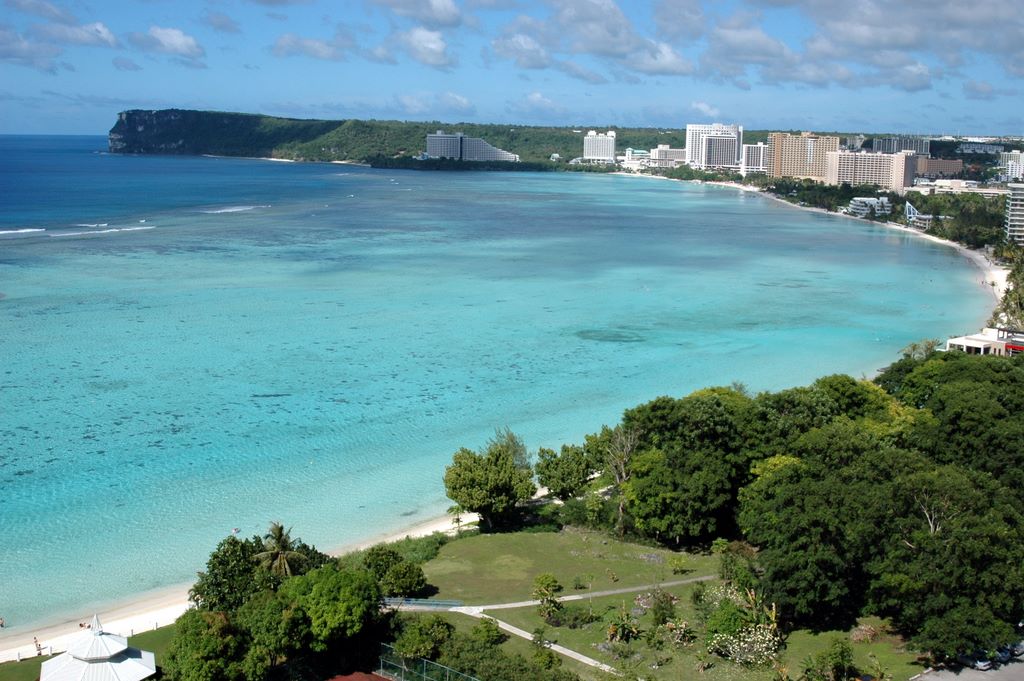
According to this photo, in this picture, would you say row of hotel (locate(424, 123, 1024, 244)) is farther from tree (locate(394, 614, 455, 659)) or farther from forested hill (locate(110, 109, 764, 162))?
tree (locate(394, 614, 455, 659))

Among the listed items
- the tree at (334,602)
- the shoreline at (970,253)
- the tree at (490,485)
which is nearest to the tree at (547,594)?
the tree at (334,602)

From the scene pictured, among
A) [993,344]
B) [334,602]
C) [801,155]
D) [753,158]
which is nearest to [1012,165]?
[801,155]

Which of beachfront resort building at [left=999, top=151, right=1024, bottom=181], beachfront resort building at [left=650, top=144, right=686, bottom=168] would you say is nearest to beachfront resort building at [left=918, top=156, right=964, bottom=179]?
beachfront resort building at [left=999, top=151, right=1024, bottom=181]

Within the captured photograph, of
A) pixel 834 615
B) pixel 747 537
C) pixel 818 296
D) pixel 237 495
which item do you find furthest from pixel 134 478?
pixel 818 296

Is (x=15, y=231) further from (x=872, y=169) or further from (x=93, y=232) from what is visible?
(x=872, y=169)

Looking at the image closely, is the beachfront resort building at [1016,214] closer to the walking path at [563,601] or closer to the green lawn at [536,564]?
the green lawn at [536,564]
